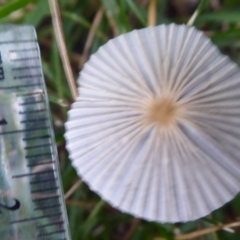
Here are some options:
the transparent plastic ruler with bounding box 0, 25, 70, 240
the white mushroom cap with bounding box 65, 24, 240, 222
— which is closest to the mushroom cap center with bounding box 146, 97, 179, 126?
the white mushroom cap with bounding box 65, 24, 240, 222

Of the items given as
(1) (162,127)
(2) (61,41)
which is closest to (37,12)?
(2) (61,41)

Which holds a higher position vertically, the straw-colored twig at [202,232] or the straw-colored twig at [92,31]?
the straw-colored twig at [92,31]

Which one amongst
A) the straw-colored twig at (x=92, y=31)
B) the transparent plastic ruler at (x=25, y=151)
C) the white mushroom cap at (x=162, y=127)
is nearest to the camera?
the white mushroom cap at (x=162, y=127)

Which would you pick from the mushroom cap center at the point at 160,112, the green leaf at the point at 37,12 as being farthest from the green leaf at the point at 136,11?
the mushroom cap center at the point at 160,112

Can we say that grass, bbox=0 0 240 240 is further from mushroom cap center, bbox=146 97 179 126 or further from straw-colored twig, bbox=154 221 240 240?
mushroom cap center, bbox=146 97 179 126

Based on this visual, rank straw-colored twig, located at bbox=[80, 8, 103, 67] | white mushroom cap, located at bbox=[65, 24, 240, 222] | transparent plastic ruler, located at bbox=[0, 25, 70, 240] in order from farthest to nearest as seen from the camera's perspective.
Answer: straw-colored twig, located at bbox=[80, 8, 103, 67] → transparent plastic ruler, located at bbox=[0, 25, 70, 240] → white mushroom cap, located at bbox=[65, 24, 240, 222]

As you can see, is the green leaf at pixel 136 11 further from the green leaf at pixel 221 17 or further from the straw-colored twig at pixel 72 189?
the straw-colored twig at pixel 72 189
